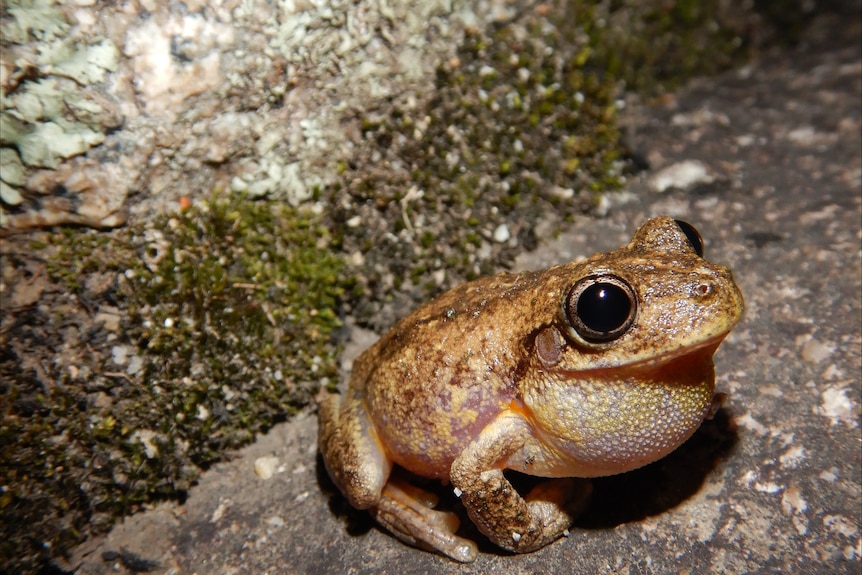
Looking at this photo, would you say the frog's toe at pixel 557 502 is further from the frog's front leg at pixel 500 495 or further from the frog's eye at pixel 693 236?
the frog's eye at pixel 693 236

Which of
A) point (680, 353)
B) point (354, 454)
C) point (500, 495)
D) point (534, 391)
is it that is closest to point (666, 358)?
point (680, 353)

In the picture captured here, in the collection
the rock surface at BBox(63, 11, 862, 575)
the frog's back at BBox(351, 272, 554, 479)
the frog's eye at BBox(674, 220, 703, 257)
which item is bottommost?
the rock surface at BBox(63, 11, 862, 575)

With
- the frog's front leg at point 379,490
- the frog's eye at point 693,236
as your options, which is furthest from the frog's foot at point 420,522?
the frog's eye at point 693,236

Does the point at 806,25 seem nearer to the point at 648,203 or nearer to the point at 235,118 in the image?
the point at 648,203

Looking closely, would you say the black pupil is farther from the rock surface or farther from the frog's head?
the rock surface

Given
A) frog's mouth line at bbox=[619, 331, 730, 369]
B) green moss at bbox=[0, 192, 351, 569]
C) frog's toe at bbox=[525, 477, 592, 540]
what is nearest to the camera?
frog's mouth line at bbox=[619, 331, 730, 369]

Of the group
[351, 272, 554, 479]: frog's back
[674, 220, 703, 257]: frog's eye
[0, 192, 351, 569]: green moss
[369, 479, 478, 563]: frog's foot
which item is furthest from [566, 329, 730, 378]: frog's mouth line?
[0, 192, 351, 569]: green moss

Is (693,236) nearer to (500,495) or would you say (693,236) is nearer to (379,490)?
(500,495)

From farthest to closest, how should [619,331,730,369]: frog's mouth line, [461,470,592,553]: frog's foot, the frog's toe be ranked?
the frog's toe → [461,470,592,553]: frog's foot → [619,331,730,369]: frog's mouth line
